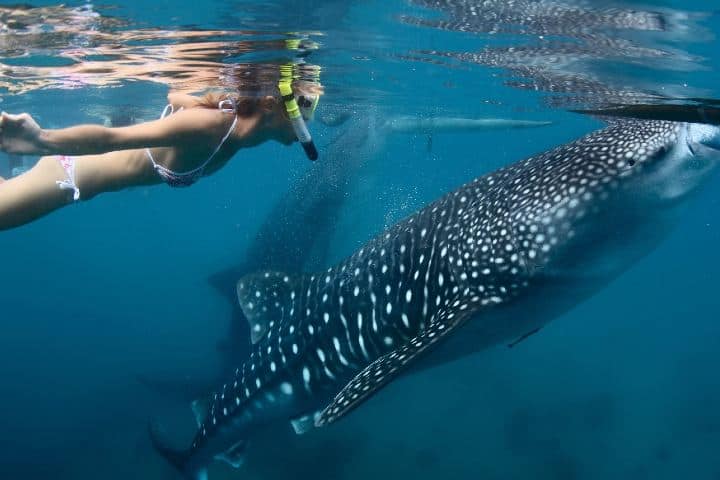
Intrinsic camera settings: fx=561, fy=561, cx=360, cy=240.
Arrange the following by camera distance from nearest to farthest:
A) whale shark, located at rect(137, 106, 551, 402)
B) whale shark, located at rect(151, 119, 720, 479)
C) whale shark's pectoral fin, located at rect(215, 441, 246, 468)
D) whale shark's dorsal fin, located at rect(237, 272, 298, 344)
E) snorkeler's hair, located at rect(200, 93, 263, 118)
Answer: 1. whale shark, located at rect(151, 119, 720, 479)
2. snorkeler's hair, located at rect(200, 93, 263, 118)
3. whale shark's dorsal fin, located at rect(237, 272, 298, 344)
4. whale shark's pectoral fin, located at rect(215, 441, 246, 468)
5. whale shark, located at rect(137, 106, 551, 402)

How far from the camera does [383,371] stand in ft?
14.2

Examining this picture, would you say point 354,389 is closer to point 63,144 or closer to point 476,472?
point 63,144

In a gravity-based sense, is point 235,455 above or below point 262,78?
below

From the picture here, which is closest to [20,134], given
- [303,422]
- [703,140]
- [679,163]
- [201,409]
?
[303,422]

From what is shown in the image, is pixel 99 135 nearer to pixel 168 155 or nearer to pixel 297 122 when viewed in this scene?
pixel 168 155

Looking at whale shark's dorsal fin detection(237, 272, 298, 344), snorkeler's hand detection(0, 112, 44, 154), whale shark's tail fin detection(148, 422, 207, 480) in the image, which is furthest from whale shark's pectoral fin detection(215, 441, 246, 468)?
snorkeler's hand detection(0, 112, 44, 154)

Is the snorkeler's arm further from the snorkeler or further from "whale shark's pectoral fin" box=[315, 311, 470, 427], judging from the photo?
"whale shark's pectoral fin" box=[315, 311, 470, 427]

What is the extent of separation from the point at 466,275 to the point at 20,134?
3652 millimetres

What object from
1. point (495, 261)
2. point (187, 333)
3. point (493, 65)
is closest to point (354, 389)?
point (495, 261)

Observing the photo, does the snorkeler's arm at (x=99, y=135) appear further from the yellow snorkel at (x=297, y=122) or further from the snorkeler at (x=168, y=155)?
the yellow snorkel at (x=297, y=122)

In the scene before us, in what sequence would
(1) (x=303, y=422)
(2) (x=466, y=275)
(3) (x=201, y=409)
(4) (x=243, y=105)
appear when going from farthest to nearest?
(3) (x=201, y=409), (1) (x=303, y=422), (4) (x=243, y=105), (2) (x=466, y=275)

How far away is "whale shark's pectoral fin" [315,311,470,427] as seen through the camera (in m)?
4.16

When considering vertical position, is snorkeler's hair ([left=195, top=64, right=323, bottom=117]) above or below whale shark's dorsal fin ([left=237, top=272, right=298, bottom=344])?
above

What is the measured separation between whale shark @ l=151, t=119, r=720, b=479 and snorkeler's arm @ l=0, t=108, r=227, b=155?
7.00 ft
